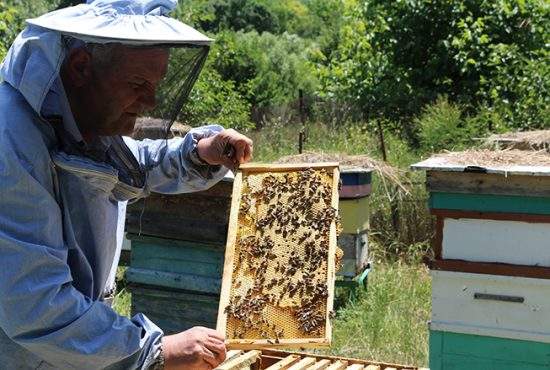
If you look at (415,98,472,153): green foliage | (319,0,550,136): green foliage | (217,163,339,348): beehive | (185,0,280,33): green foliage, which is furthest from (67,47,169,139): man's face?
(185,0,280,33): green foliage

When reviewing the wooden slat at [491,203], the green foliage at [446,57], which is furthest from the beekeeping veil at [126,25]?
the green foliage at [446,57]

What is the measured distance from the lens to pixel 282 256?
131 inches

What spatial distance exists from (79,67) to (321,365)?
1820 mm

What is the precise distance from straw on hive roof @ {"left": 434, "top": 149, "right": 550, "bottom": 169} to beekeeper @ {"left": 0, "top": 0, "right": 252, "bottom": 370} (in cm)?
247

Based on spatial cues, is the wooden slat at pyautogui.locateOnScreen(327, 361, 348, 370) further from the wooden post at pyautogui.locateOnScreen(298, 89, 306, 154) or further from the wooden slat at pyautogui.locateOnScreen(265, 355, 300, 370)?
the wooden post at pyautogui.locateOnScreen(298, 89, 306, 154)

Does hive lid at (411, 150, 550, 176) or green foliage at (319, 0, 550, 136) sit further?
green foliage at (319, 0, 550, 136)

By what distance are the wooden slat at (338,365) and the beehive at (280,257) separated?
38cm

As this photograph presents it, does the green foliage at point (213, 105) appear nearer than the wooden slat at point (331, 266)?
No

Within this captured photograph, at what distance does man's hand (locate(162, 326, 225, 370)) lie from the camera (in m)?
2.09

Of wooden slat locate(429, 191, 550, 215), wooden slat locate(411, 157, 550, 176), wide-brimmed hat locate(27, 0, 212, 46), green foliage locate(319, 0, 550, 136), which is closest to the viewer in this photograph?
wide-brimmed hat locate(27, 0, 212, 46)

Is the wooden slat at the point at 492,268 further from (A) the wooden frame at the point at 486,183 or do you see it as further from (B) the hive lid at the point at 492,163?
(B) the hive lid at the point at 492,163

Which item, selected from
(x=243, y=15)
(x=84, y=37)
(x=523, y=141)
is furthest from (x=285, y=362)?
(x=243, y=15)

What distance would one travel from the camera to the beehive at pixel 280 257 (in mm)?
3043

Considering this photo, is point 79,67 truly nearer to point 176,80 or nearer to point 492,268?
point 176,80
